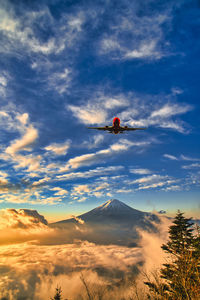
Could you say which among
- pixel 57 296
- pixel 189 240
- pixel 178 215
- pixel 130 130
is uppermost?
pixel 130 130

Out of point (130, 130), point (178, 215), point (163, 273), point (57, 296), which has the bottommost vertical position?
point (57, 296)

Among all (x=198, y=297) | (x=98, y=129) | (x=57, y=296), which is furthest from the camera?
(x=57, y=296)

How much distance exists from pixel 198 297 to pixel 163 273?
22125 millimetres

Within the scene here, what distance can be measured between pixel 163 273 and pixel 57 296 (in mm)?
47362

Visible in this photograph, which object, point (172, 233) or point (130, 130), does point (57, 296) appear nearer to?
point (172, 233)

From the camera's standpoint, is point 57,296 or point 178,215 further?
point 57,296

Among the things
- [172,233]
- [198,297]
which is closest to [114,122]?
[198,297]

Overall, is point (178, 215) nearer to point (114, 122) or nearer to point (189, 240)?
point (189, 240)

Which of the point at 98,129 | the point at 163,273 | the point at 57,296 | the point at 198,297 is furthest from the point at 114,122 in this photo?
the point at 57,296

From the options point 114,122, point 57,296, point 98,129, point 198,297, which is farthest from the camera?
point 57,296

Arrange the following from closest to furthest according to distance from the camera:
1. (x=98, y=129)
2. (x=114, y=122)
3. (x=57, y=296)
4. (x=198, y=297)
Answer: (x=198, y=297) < (x=114, y=122) < (x=98, y=129) < (x=57, y=296)

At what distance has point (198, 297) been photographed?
11.3 m

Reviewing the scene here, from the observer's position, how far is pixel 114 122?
28.7 m

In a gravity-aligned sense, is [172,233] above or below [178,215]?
below
